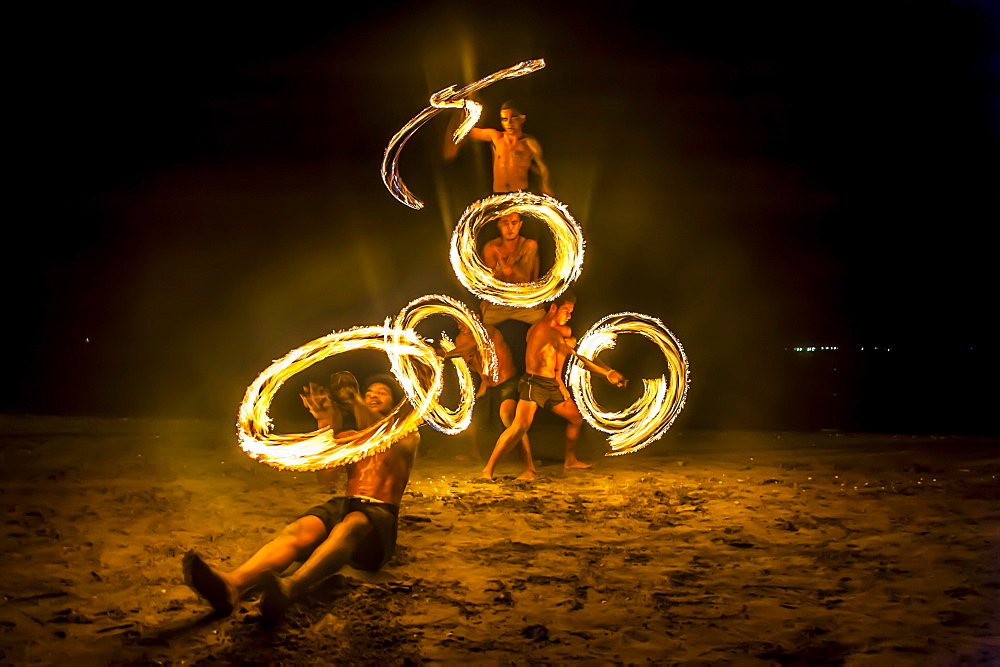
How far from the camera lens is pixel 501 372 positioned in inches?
339

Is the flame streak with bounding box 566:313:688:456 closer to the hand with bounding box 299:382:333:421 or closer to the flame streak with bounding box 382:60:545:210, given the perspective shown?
the flame streak with bounding box 382:60:545:210

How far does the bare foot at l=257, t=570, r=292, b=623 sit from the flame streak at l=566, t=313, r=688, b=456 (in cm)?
446

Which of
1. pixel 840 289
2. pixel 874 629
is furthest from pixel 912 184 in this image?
pixel 874 629

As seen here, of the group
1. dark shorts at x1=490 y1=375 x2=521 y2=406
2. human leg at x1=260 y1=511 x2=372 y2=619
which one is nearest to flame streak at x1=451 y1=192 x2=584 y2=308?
dark shorts at x1=490 y1=375 x2=521 y2=406

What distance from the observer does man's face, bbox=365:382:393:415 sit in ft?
15.9

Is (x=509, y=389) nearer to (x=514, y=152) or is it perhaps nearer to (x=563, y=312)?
(x=563, y=312)

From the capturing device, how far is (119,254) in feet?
50.7

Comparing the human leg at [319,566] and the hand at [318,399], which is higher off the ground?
the hand at [318,399]

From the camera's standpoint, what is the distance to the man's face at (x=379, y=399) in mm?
4859

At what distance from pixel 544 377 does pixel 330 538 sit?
13.5 feet

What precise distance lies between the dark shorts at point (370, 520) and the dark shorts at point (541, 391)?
3619 mm

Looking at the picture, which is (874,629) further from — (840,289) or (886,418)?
(840,289)

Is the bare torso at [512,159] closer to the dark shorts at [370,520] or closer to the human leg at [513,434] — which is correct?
the human leg at [513,434]

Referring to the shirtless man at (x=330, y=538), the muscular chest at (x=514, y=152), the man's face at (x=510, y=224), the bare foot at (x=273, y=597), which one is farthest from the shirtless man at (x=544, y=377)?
the bare foot at (x=273, y=597)
